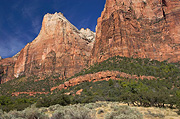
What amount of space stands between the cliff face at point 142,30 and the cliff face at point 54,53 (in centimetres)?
2161

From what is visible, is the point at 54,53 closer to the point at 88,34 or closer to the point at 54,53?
the point at 54,53

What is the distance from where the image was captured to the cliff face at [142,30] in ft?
190

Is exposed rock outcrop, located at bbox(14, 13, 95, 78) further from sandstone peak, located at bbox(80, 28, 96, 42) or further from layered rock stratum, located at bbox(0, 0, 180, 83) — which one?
sandstone peak, located at bbox(80, 28, 96, 42)

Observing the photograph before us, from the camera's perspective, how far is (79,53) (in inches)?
3329

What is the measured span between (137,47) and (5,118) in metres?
58.4

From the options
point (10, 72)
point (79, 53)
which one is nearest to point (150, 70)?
point (79, 53)

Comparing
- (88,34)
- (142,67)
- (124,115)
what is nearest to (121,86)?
(142,67)

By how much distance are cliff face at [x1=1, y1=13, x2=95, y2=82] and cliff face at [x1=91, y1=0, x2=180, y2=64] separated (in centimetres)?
2161

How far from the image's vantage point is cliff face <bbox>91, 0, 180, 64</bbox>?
57.8 m

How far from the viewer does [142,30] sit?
64.5 meters

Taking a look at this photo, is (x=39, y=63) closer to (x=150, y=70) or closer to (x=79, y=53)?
(x=79, y=53)

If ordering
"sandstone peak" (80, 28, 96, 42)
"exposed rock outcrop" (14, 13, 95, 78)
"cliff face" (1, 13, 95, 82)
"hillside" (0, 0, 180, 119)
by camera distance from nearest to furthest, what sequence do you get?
"hillside" (0, 0, 180, 119)
"cliff face" (1, 13, 95, 82)
"exposed rock outcrop" (14, 13, 95, 78)
"sandstone peak" (80, 28, 96, 42)

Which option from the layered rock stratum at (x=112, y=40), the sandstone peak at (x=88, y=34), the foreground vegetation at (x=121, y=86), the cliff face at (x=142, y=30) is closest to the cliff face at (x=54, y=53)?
the layered rock stratum at (x=112, y=40)

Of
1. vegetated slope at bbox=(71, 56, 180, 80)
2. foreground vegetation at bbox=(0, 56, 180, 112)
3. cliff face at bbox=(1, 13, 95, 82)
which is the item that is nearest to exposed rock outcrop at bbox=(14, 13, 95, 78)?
cliff face at bbox=(1, 13, 95, 82)
